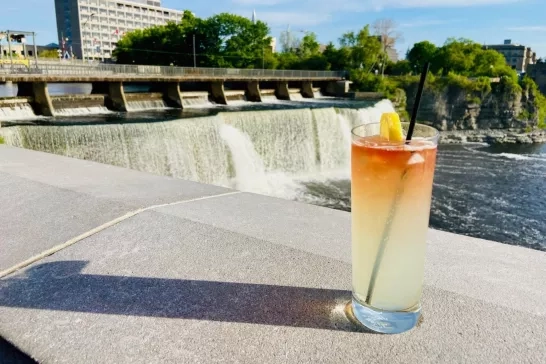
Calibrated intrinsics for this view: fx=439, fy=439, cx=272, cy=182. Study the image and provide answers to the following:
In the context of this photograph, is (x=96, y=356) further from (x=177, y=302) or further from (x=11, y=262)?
(x=11, y=262)

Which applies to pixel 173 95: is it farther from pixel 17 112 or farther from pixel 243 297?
pixel 243 297

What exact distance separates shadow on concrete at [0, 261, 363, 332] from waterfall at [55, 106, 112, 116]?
1771 centimetres

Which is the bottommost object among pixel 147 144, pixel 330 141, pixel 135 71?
pixel 330 141

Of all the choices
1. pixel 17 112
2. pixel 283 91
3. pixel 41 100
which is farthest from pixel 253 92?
pixel 17 112

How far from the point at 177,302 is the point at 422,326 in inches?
26.3

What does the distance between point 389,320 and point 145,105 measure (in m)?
21.7

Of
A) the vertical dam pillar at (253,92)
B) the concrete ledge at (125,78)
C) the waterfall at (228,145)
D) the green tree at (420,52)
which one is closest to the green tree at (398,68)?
the green tree at (420,52)

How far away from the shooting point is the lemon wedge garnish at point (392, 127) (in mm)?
1113

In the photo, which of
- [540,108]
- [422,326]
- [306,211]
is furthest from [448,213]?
[540,108]

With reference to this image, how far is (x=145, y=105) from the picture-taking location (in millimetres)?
21359

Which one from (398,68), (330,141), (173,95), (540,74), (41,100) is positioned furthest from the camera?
(540,74)

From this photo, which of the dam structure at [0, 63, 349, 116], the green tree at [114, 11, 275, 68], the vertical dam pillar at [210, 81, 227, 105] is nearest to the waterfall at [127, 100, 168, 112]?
the dam structure at [0, 63, 349, 116]

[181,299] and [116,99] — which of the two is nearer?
[181,299]

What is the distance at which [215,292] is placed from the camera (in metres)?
1.30
